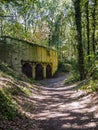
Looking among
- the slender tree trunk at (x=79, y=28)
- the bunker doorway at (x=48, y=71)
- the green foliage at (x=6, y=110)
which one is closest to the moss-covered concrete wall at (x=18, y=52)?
the bunker doorway at (x=48, y=71)

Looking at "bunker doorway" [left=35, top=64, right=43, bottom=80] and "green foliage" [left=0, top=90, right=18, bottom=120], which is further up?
"green foliage" [left=0, top=90, right=18, bottom=120]

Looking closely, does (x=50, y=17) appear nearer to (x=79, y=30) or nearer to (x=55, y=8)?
(x=55, y=8)

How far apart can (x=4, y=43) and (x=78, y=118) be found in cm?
2201

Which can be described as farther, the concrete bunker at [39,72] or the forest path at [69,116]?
the concrete bunker at [39,72]

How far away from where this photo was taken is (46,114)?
10891 millimetres

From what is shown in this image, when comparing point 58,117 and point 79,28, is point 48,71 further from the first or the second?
point 58,117

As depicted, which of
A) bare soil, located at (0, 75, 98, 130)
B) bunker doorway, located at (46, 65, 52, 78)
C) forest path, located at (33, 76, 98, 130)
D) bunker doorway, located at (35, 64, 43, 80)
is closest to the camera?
bare soil, located at (0, 75, 98, 130)

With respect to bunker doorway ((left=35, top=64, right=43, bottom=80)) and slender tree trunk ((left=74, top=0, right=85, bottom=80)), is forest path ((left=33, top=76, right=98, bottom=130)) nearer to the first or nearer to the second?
slender tree trunk ((left=74, top=0, right=85, bottom=80))

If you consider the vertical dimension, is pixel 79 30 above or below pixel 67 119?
above

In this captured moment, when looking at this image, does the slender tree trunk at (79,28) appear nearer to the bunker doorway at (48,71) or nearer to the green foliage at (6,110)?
the green foliage at (6,110)

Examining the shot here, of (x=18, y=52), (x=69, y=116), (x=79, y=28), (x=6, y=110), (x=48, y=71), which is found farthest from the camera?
(x=48, y=71)

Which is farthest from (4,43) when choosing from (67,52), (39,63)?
(67,52)

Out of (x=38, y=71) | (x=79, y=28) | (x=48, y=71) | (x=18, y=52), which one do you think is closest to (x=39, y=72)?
(x=38, y=71)

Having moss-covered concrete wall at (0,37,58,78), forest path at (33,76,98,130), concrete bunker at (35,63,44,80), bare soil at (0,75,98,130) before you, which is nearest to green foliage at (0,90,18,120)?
bare soil at (0,75,98,130)
